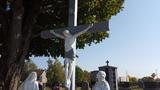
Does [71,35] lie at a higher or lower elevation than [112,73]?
higher

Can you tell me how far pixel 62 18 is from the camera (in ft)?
68.4

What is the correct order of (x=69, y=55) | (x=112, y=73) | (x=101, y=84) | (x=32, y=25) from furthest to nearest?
(x=112, y=73) → (x=32, y=25) → (x=69, y=55) → (x=101, y=84)

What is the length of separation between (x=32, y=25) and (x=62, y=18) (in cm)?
217

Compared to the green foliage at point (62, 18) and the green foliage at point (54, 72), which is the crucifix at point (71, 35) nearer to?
the green foliage at point (62, 18)

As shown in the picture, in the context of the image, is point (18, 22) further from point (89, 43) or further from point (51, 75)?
point (51, 75)

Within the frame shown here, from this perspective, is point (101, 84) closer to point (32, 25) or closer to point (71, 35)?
point (71, 35)

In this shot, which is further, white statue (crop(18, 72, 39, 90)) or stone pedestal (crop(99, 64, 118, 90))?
stone pedestal (crop(99, 64, 118, 90))

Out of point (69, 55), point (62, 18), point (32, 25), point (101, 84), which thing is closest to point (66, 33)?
point (69, 55)

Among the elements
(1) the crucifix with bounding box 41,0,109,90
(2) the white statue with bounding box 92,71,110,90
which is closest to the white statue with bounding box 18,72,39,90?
(1) the crucifix with bounding box 41,0,109,90

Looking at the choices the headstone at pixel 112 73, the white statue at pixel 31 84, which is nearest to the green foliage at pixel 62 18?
the headstone at pixel 112 73

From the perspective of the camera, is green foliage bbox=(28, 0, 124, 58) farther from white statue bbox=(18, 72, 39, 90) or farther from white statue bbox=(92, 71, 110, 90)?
white statue bbox=(92, 71, 110, 90)

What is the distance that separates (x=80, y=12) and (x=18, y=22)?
12.0 ft

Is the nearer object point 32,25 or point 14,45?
point 14,45

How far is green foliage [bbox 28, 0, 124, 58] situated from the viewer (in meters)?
20.1
